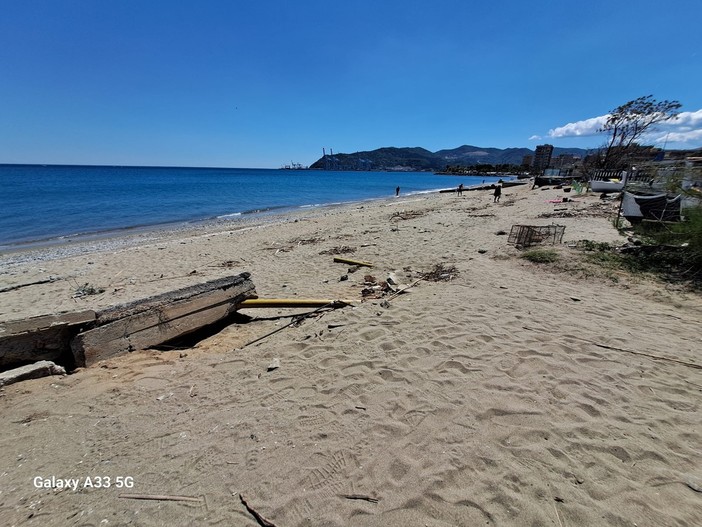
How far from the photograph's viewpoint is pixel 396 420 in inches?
114

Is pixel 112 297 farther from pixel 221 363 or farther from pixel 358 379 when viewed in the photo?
pixel 358 379

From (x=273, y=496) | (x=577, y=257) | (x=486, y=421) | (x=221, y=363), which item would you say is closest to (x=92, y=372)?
(x=221, y=363)

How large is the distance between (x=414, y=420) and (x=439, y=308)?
8.31 ft

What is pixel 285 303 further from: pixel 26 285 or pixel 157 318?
pixel 26 285

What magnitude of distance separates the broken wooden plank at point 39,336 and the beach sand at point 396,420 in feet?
1.44

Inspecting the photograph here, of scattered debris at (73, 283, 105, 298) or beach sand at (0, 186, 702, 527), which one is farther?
scattered debris at (73, 283, 105, 298)

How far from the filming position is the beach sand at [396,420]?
2.16m

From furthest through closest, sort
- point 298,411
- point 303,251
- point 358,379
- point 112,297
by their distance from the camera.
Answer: point 303,251 < point 112,297 < point 358,379 < point 298,411

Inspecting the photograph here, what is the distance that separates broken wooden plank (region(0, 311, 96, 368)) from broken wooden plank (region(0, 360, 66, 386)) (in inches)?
5.7

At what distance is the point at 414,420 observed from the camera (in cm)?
287

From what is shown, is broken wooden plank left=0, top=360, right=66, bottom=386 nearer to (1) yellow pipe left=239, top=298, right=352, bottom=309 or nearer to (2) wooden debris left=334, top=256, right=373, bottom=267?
(1) yellow pipe left=239, top=298, right=352, bottom=309

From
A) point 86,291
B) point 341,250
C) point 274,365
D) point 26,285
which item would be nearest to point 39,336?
point 274,365

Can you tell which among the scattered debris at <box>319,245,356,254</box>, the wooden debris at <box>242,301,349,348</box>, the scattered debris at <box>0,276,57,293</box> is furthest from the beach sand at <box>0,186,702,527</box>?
the scattered debris at <box>0,276,57,293</box>

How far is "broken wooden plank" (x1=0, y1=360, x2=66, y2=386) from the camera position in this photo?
11.0ft
